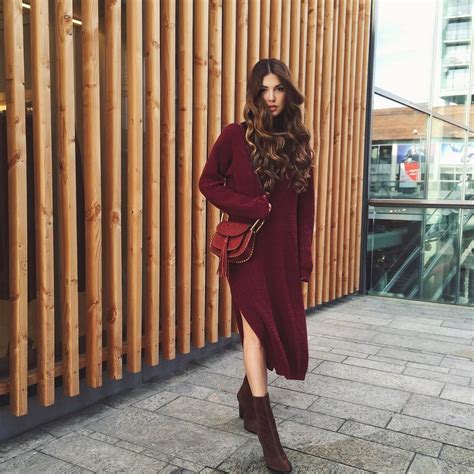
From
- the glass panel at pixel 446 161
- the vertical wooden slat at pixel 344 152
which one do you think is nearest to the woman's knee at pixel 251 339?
the vertical wooden slat at pixel 344 152

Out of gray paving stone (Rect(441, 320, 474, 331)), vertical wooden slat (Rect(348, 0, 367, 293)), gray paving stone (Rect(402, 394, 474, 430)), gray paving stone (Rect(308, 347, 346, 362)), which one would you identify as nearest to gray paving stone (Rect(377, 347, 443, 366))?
gray paving stone (Rect(308, 347, 346, 362))

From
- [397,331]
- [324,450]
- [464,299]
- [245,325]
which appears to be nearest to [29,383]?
[245,325]

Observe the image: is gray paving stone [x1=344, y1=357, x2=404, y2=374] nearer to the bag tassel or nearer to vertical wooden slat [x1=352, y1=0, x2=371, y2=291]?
the bag tassel

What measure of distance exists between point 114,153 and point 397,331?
301cm

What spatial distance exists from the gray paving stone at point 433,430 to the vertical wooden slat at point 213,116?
1.41 m

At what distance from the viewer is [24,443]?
239 cm

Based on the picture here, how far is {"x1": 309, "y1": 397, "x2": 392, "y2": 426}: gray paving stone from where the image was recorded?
2.70m

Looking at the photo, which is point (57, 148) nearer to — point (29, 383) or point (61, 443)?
point (29, 383)

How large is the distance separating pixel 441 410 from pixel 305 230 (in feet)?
4.34

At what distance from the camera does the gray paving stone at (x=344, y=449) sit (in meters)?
2.23

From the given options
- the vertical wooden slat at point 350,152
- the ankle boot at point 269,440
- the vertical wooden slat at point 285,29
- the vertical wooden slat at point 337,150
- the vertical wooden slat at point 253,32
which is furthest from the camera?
the vertical wooden slat at point 350,152

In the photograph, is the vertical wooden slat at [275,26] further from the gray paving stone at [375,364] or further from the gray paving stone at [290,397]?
the gray paving stone at [290,397]

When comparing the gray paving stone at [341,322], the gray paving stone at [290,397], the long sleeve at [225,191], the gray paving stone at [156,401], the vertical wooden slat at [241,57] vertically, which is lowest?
the gray paving stone at [341,322]

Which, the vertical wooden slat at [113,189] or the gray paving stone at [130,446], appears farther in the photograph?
the vertical wooden slat at [113,189]
